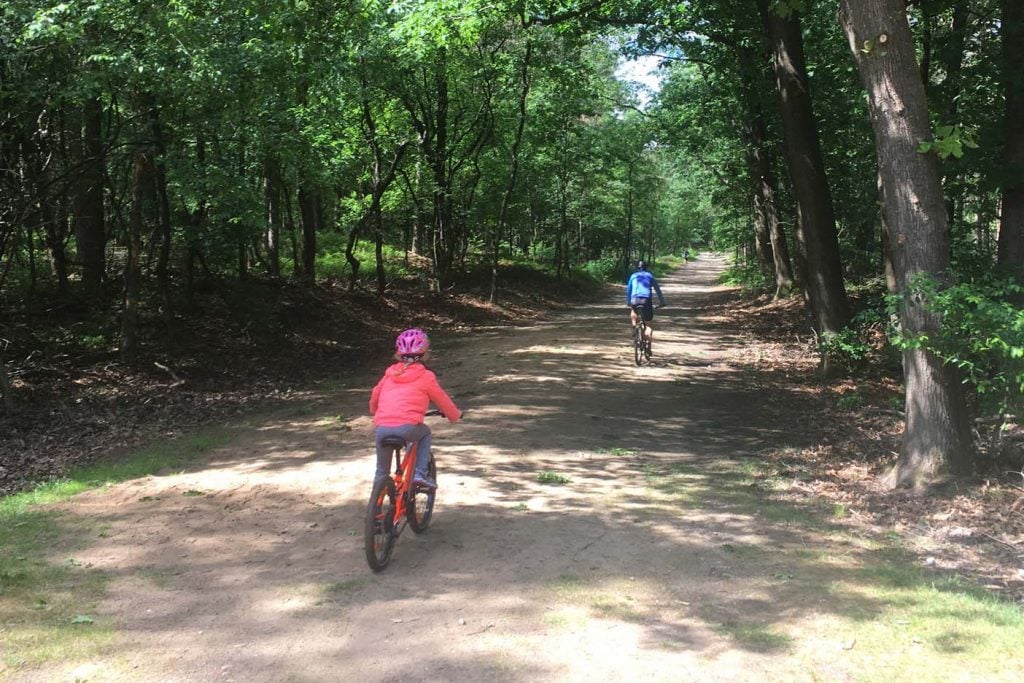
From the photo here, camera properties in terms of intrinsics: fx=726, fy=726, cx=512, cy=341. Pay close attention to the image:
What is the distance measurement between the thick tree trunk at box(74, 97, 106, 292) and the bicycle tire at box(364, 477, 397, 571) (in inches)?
348

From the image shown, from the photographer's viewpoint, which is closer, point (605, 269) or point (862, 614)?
point (862, 614)

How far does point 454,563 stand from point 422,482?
2.04 feet

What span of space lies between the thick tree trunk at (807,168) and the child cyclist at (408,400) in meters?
8.98

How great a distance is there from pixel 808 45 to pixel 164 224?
43.9 ft

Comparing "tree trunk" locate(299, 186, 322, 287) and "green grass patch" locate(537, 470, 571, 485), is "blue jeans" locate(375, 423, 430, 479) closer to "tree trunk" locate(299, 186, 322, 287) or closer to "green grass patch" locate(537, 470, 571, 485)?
"green grass patch" locate(537, 470, 571, 485)

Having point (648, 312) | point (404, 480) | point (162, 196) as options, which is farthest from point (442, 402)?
point (162, 196)

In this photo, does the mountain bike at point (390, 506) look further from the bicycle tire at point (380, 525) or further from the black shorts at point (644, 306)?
the black shorts at point (644, 306)

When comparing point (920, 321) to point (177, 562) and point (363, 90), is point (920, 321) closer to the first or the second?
point (177, 562)

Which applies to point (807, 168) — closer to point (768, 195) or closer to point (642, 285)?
point (642, 285)

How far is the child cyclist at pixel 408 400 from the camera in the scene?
507 centimetres

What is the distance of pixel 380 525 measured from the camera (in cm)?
492

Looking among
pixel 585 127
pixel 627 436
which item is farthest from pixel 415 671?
pixel 585 127

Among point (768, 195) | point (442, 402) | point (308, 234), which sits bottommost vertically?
point (442, 402)

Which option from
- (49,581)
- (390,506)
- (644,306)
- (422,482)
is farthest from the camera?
(644,306)
